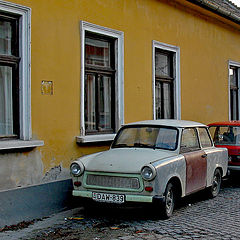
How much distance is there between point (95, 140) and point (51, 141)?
3.61ft

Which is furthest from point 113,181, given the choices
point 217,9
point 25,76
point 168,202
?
point 217,9

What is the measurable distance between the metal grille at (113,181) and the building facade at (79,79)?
3.67ft

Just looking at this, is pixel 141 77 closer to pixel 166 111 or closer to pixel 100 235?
pixel 166 111

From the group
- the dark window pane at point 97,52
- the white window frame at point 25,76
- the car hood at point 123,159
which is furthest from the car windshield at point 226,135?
the white window frame at point 25,76

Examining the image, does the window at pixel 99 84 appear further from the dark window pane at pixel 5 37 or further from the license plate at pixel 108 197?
the license plate at pixel 108 197

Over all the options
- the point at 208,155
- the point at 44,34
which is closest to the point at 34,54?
the point at 44,34

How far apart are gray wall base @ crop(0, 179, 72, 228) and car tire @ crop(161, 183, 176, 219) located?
2051 millimetres

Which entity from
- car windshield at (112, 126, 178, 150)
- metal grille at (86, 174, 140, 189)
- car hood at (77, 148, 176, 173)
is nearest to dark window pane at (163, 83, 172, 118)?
car windshield at (112, 126, 178, 150)

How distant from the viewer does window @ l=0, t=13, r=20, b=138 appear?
6969 mm

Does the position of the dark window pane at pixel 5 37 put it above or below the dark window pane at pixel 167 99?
above

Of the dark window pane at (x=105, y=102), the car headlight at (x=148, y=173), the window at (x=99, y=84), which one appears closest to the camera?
the car headlight at (x=148, y=173)

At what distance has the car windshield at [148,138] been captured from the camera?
7285 mm

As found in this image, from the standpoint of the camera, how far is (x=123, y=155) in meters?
6.92

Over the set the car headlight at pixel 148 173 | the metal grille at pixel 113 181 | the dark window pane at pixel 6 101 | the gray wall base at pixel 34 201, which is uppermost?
the dark window pane at pixel 6 101
